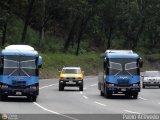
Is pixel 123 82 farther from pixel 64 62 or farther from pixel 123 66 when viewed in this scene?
pixel 64 62

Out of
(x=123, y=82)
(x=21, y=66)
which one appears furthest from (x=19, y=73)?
(x=123, y=82)

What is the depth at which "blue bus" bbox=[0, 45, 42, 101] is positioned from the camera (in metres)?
33.5

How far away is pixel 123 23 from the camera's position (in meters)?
110

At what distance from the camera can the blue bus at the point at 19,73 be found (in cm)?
3347

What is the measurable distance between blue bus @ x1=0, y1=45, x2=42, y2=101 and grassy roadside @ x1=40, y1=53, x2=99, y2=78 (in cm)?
4108

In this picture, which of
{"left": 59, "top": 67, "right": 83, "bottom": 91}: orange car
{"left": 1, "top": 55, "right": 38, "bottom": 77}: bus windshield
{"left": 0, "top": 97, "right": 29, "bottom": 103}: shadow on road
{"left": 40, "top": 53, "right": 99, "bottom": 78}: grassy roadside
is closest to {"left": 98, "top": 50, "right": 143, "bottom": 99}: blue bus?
{"left": 0, "top": 97, "right": 29, "bottom": 103}: shadow on road

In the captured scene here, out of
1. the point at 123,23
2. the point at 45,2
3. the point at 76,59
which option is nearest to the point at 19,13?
the point at 45,2

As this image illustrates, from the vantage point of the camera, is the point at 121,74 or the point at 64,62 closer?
the point at 121,74

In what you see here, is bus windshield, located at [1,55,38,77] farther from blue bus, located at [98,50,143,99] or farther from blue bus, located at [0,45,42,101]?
blue bus, located at [98,50,143,99]

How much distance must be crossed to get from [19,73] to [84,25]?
67.9 meters

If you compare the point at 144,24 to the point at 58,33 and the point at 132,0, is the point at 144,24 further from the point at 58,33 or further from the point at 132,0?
the point at 58,33

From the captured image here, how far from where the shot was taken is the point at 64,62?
85062 millimetres

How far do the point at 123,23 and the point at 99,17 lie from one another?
4.87 metres

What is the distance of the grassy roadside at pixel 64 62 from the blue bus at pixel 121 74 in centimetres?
→ 3683
